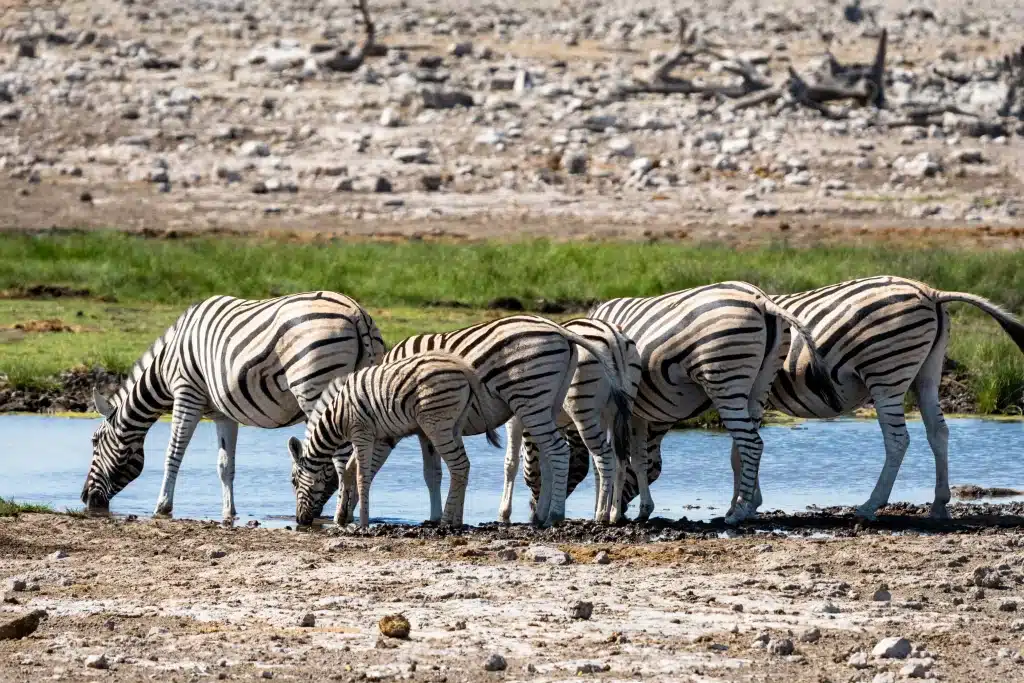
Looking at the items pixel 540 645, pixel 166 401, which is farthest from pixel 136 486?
pixel 540 645

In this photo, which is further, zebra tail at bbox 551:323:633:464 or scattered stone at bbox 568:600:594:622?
zebra tail at bbox 551:323:633:464

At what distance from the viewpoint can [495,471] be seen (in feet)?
41.9

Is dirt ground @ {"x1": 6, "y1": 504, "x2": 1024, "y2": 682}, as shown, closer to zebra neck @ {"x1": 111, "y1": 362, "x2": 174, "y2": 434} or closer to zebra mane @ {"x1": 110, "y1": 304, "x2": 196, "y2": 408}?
zebra neck @ {"x1": 111, "y1": 362, "x2": 174, "y2": 434}

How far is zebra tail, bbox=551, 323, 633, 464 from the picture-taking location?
33.4 feet

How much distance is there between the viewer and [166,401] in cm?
1165

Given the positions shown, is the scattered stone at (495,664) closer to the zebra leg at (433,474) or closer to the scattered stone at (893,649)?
the scattered stone at (893,649)

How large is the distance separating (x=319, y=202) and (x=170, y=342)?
14.9 meters

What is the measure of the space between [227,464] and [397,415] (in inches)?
64.0

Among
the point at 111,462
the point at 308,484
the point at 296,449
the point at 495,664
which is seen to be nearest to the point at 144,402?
the point at 111,462

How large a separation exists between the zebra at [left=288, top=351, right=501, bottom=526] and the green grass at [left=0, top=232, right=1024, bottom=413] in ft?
21.3

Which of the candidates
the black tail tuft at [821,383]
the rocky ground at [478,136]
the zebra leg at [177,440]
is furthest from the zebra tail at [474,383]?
the rocky ground at [478,136]

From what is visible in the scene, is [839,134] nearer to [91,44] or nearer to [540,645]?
[91,44]

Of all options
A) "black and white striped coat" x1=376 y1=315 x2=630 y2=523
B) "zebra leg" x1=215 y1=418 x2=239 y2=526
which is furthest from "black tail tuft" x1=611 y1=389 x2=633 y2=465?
"zebra leg" x1=215 y1=418 x2=239 y2=526

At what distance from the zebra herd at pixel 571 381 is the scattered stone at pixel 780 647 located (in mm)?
3268
